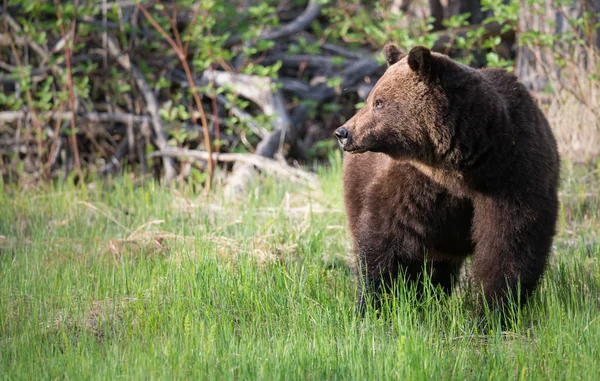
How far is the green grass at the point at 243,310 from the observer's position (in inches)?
147

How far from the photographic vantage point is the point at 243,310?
4.55 meters

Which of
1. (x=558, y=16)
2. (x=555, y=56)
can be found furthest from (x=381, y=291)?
(x=558, y=16)

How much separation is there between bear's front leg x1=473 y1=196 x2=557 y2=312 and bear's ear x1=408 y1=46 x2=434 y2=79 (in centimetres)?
73

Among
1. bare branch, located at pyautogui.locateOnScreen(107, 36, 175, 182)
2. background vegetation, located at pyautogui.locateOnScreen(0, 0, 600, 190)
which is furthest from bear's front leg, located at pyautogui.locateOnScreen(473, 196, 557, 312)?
bare branch, located at pyautogui.locateOnScreen(107, 36, 175, 182)

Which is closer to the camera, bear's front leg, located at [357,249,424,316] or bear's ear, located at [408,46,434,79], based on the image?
bear's ear, located at [408,46,434,79]

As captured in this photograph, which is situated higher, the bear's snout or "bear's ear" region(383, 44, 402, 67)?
"bear's ear" region(383, 44, 402, 67)

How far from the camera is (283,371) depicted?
12.0ft

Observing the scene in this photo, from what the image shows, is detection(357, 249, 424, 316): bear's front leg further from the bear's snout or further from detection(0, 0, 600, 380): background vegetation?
the bear's snout

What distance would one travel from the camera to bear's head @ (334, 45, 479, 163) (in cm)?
432

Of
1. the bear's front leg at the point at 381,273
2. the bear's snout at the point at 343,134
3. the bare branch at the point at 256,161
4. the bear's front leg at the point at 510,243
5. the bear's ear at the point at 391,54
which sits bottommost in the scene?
the bare branch at the point at 256,161

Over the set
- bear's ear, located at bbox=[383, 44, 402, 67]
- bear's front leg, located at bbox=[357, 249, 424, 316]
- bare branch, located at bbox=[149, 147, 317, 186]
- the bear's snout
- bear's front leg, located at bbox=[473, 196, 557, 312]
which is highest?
bear's ear, located at bbox=[383, 44, 402, 67]

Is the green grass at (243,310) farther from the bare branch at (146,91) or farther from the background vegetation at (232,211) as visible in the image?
the bare branch at (146,91)

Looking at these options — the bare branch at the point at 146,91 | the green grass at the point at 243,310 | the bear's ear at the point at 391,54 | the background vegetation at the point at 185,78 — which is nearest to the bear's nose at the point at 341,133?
the bear's ear at the point at 391,54

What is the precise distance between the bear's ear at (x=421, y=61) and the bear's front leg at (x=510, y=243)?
731mm
